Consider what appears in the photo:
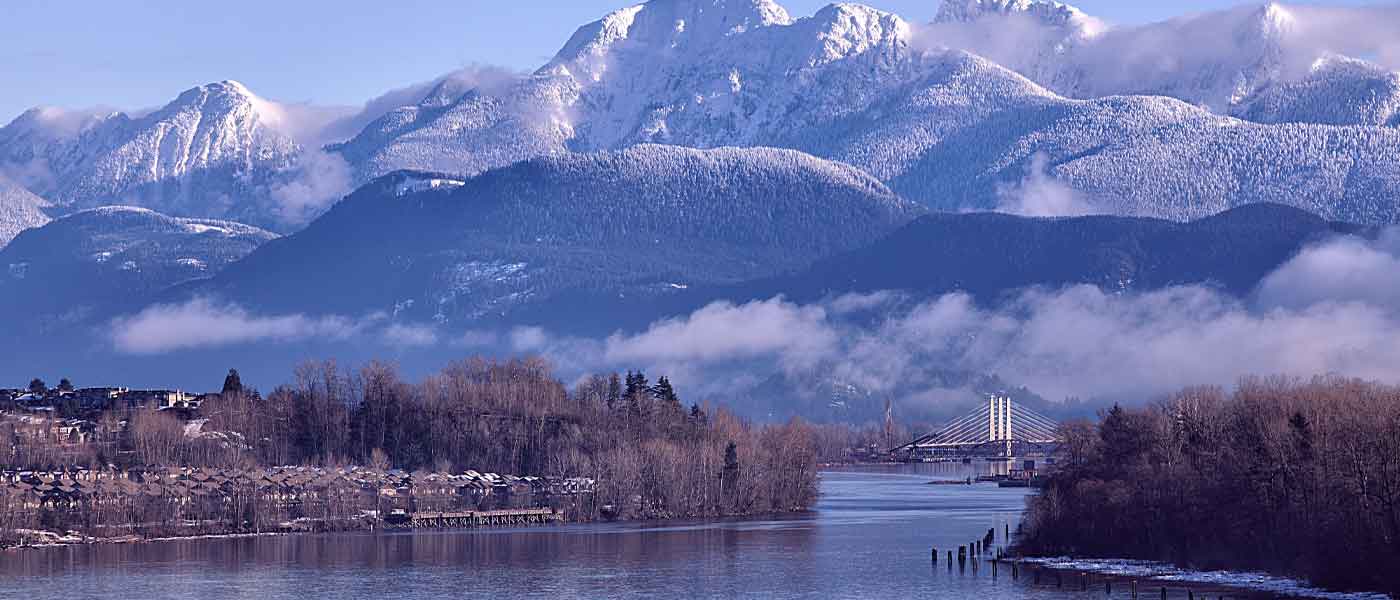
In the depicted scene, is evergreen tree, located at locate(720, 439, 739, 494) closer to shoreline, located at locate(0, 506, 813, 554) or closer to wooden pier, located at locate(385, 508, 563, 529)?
shoreline, located at locate(0, 506, 813, 554)

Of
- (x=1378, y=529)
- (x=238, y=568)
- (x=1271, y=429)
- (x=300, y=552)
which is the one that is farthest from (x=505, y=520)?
(x=1378, y=529)

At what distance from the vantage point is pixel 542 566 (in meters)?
137

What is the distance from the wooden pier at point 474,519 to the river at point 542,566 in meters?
7.11

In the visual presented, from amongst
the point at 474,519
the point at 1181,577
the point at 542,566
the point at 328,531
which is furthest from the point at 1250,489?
the point at 474,519

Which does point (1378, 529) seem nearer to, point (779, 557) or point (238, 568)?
point (779, 557)

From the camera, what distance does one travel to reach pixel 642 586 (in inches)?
4835

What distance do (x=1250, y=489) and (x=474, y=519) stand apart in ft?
260

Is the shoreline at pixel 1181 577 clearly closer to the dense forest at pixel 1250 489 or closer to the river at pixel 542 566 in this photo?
the dense forest at pixel 1250 489

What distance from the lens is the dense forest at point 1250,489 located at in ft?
347

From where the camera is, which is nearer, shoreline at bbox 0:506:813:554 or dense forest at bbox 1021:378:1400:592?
dense forest at bbox 1021:378:1400:592

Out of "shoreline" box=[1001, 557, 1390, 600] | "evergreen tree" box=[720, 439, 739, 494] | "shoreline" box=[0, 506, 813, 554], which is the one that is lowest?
"shoreline" box=[1001, 557, 1390, 600]

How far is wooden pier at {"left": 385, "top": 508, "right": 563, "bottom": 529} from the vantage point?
17950 centimetres

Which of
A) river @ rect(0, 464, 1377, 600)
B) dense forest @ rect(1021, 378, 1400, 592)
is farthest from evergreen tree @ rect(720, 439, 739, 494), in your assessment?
dense forest @ rect(1021, 378, 1400, 592)

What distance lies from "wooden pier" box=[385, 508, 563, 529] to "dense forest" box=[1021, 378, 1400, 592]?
47301 millimetres
